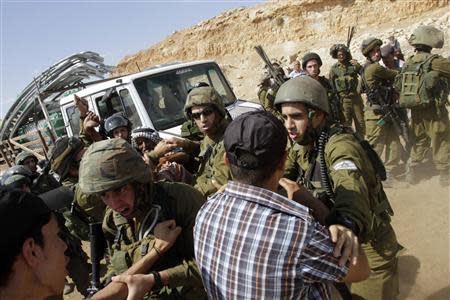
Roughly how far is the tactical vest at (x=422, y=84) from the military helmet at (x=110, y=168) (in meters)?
4.60

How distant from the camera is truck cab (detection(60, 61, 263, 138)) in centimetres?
622

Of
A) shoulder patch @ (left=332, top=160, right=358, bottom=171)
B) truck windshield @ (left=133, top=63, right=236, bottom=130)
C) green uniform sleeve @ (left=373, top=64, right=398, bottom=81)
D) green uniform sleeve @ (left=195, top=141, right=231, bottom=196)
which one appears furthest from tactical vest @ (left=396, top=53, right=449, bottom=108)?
shoulder patch @ (left=332, top=160, right=358, bottom=171)

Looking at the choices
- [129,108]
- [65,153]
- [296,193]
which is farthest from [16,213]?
[129,108]

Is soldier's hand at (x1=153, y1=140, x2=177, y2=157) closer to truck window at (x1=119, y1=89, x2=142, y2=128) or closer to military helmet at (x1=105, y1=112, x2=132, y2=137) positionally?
military helmet at (x1=105, y1=112, x2=132, y2=137)

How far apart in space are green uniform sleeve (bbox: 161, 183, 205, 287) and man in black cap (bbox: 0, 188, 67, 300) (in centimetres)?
73

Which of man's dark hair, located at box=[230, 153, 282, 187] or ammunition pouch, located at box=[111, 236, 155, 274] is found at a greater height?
man's dark hair, located at box=[230, 153, 282, 187]

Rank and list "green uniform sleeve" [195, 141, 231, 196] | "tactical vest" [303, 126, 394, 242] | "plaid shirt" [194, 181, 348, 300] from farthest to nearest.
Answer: "green uniform sleeve" [195, 141, 231, 196] < "tactical vest" [303, 126, 394, 242] < "plaid shirt" [194, 181, 348, 300]

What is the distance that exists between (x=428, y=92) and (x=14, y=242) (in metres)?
5.48

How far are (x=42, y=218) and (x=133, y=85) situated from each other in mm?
5199

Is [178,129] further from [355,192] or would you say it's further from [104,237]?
[355,192]

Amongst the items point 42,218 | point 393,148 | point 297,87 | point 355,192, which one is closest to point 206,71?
point 393,148

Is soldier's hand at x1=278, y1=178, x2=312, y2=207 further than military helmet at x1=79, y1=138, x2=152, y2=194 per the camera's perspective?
No

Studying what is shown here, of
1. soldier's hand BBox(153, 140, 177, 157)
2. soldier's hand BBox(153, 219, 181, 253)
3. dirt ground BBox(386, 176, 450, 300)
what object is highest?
soldier's hand BBox(153, 140, 177, 157)

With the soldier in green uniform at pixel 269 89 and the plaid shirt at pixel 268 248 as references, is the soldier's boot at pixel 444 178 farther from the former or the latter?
the plaid shirt at pixel 268 248
